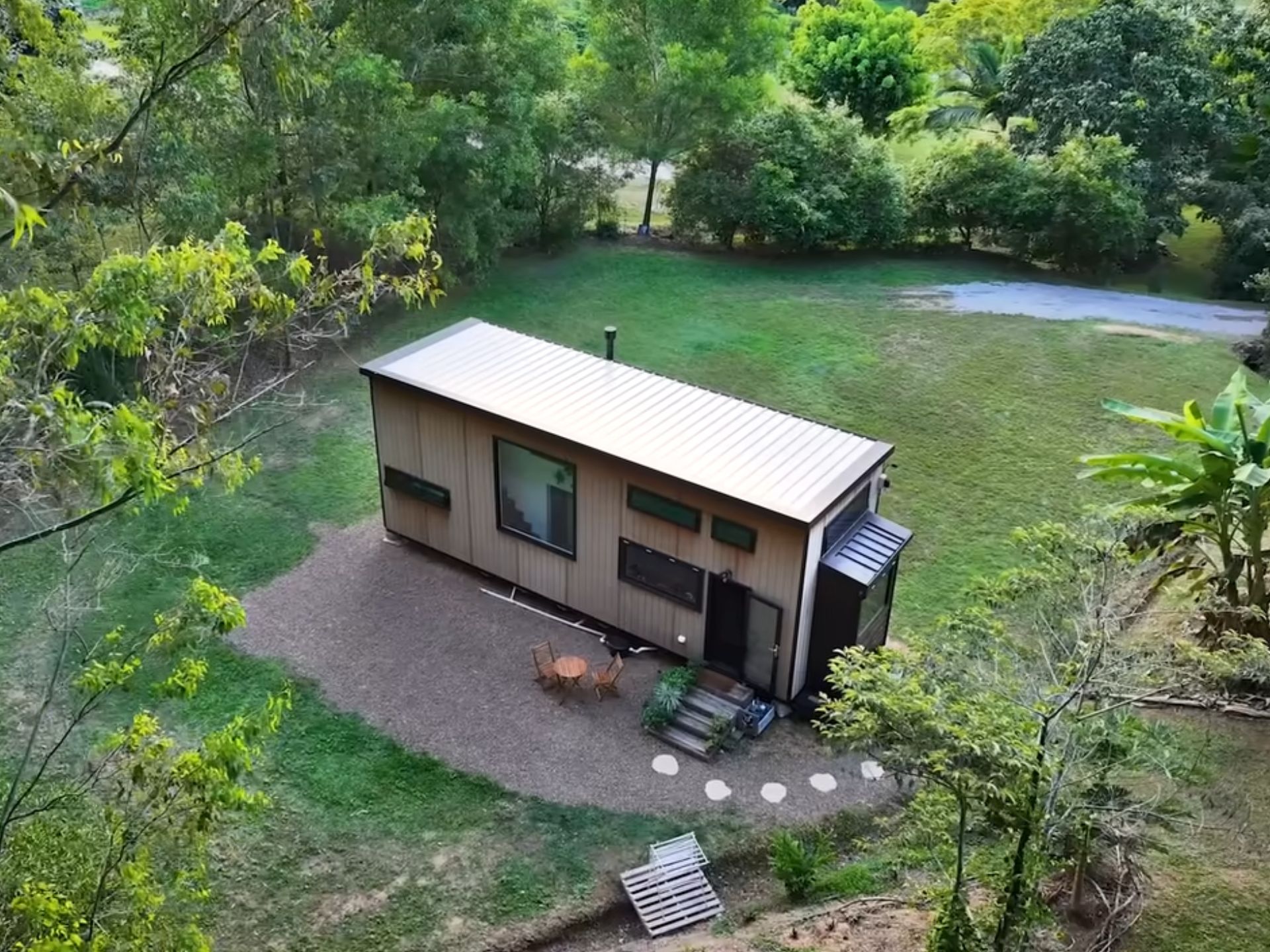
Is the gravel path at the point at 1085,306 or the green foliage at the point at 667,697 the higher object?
the gravel path at the point at 1085,306

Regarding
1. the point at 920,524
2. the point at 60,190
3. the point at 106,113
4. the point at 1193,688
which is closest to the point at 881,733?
the point at 1193,688

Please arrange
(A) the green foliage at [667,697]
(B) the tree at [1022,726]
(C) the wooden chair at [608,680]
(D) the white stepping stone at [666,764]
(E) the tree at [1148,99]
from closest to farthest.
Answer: (B) the tree at [1022,726]
(D) the white stepping stone at [666,764]
(A) the green foliage at [667,697]
(C) the wooden chair at [608,680]
(E) the tree at [1148,99]

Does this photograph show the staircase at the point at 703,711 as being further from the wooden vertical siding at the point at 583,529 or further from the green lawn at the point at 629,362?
the green lawn at the point at 629,362

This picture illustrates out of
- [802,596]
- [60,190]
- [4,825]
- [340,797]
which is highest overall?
[60,190]

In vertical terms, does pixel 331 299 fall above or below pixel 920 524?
above

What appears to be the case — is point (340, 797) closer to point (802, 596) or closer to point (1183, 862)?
point (802, 596)

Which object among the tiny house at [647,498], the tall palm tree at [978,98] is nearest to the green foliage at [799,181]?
the tall palm tree at [978,98]

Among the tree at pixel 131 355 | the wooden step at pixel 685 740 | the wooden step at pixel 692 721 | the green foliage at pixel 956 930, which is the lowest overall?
the wooden step at pixel 685 740

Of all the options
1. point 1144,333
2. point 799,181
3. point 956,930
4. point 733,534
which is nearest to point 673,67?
point 799,181
